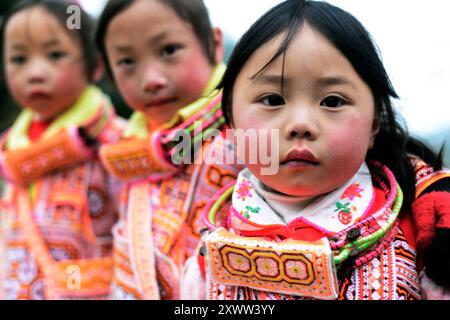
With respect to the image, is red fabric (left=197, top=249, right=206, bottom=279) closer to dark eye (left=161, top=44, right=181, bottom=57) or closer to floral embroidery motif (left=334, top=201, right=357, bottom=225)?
floral embroidery motif (left=334, top=201, right=357, bottom=225)

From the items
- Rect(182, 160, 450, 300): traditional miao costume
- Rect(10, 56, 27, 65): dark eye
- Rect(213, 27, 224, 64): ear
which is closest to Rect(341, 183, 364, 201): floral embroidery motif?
Rect(182, 160, 450, 300): traditional miao costume

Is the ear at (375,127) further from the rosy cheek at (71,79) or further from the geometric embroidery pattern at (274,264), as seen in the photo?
the rosy cheek at (71,79)

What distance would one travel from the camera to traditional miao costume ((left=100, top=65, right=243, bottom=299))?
178 centimetres

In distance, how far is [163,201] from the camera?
6.07 ft

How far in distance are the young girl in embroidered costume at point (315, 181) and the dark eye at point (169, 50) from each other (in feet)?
1.50

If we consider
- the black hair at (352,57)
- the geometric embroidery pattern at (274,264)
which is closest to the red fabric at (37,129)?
the black hair at (352,57)

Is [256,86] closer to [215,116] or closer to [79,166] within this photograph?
[215,116]

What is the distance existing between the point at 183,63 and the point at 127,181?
1.38 ft

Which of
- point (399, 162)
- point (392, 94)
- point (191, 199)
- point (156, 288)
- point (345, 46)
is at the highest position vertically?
point (345, 46)

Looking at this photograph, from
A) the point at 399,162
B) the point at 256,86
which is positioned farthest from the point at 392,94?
the point at 256,86

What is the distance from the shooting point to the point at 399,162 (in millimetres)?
1455

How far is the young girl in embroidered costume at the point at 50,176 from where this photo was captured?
7.01ft

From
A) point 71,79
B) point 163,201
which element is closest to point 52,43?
point 71,79
